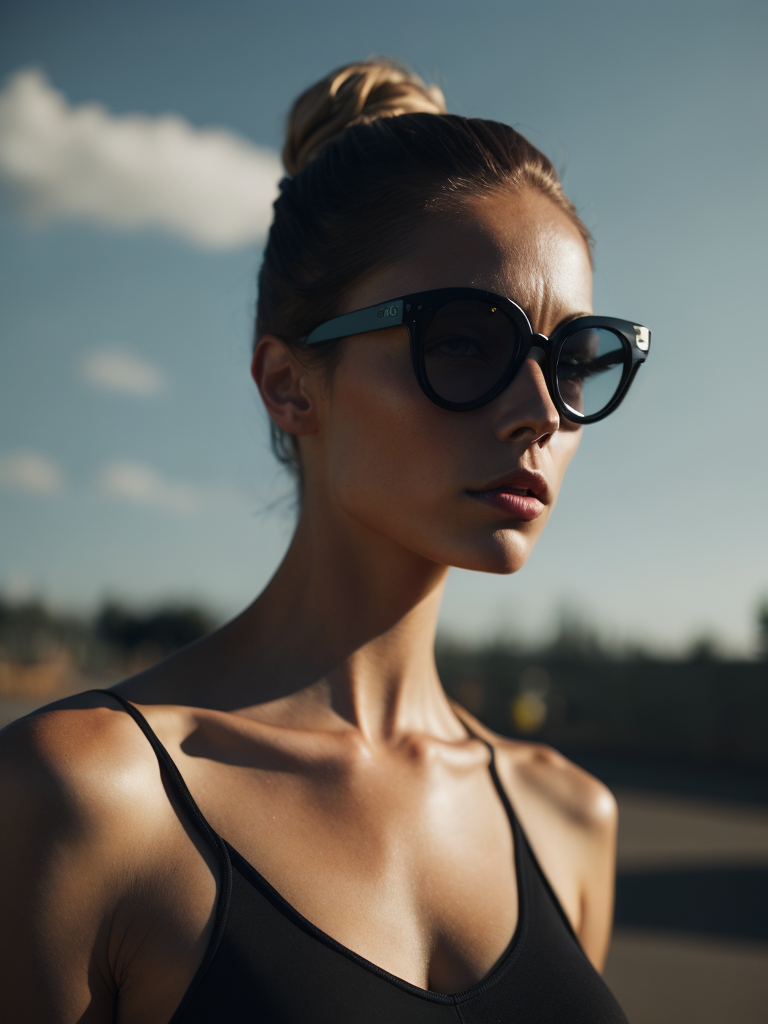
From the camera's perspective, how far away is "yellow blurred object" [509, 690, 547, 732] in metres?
20.6

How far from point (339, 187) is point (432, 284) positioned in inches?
14.9

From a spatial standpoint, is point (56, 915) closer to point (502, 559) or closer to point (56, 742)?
point (56, 742)

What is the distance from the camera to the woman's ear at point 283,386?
1829 millimetres

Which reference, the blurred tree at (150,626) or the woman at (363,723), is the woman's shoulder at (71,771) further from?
the blurred tree at (150,626)

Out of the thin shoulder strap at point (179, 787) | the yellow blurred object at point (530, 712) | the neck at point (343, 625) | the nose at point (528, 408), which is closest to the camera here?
the thin shoulder strap at point (179, 787)

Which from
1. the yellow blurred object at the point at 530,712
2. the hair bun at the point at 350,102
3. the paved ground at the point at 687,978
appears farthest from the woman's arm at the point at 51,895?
the yellow blurred object at the point at 530,712

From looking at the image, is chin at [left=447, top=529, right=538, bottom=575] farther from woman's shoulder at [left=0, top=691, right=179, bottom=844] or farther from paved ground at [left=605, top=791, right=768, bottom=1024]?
paved ground at [left=605, top=791, right=768, bottom=1024]

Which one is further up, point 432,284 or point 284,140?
point 284,140

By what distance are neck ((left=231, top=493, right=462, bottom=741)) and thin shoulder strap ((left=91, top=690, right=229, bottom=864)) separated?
1.00ft

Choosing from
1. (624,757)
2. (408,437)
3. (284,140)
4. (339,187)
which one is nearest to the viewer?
(408,437)

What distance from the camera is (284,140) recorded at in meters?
2.36

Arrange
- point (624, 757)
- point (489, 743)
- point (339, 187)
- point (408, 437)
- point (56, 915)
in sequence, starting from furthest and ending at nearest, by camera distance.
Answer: point (624, 757)
point (489, 743)
point (339, 187)
point (408, 437)
point (56, 915)

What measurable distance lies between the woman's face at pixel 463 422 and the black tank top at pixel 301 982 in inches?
24.2

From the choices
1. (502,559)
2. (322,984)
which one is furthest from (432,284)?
(322,984)
